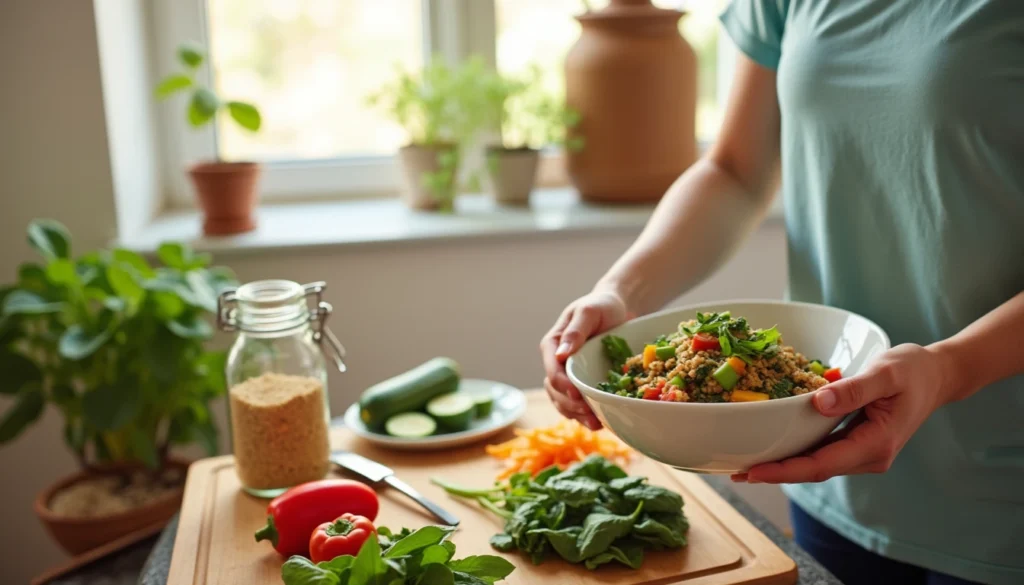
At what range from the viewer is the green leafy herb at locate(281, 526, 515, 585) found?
0.85 m

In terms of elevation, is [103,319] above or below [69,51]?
below

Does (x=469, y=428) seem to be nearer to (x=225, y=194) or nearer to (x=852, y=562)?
(x=852, y=562)

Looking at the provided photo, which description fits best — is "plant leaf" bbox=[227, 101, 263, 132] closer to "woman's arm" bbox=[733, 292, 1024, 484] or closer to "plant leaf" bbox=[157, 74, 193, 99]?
"plant leaf" bbox=[157, 74, 193, 99]

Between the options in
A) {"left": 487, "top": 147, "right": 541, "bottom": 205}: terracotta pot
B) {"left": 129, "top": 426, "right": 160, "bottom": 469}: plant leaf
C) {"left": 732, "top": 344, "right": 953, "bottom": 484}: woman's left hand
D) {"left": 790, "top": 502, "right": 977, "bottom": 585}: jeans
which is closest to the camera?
{"left": 732, "top": 344, "right": 953, "bottom": 484}: woman's left hand

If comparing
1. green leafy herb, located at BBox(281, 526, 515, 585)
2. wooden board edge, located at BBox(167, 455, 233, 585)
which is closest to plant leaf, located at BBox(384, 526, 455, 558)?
green leafy herb, located at BBox(281, 526, 515, 585)

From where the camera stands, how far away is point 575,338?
1.05 metres

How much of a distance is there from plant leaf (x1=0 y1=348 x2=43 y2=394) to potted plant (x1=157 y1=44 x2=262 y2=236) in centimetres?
43

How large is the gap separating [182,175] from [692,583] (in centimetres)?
171

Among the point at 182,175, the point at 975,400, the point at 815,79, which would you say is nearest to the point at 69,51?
the point at 182,175

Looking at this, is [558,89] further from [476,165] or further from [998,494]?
[998,494]

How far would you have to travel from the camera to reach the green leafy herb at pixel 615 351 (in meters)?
1.08

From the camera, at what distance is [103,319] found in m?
1.70

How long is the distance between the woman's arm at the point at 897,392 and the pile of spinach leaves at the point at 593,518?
152 mm

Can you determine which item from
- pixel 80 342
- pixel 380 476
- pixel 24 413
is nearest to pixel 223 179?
pixel 80 342
